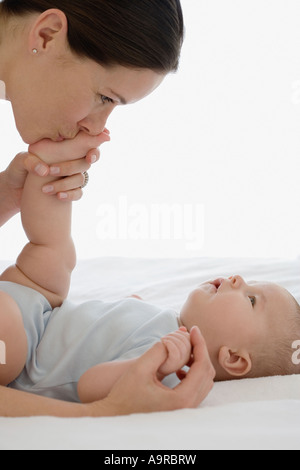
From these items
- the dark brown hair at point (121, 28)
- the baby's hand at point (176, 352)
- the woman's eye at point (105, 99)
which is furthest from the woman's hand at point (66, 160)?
the baby's hand at point (176, 352)

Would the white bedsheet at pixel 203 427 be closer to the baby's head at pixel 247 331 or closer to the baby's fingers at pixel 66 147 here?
the baby's head at pixel 247 331

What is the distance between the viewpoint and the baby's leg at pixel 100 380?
1.08 m

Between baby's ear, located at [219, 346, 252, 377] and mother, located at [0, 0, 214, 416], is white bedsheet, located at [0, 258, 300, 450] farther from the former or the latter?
Result: mother, located at [0, 0, 214, 416]

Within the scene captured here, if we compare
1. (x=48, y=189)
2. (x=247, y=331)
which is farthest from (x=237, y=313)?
(x=48, y=189)

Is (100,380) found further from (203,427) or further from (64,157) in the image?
(64,157)

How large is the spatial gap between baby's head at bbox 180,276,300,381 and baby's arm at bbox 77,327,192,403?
0.63 feet

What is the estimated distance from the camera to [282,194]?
3270mm

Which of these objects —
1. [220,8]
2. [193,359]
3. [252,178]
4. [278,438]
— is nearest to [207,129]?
[252,178]

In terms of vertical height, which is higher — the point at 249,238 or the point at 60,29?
the point at 60,29

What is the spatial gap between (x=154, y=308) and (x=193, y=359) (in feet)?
0.93

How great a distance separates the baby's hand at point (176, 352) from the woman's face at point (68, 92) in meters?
0.56
